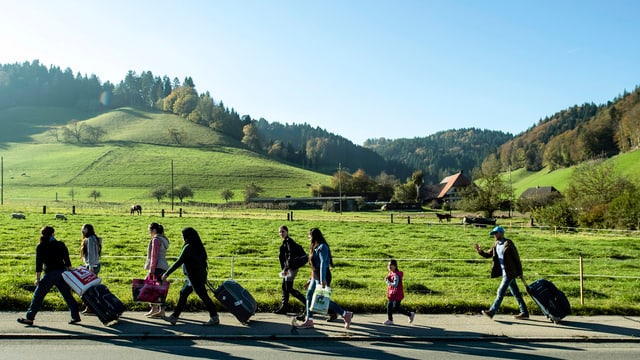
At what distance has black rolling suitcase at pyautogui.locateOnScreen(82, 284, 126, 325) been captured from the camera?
991 centimetres

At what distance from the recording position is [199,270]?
33.8 ft

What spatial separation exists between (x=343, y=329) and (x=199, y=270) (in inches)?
124

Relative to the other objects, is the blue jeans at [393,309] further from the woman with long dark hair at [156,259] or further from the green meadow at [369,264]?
the woman with long dark hair at [156,259]

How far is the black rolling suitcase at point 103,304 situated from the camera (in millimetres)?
9906

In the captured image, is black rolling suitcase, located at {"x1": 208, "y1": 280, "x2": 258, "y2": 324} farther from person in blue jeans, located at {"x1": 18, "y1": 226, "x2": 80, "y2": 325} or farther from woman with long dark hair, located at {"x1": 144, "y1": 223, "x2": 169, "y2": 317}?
person in blue jeans, located at {"x1": 18, "y1": 226, "x2": 80, "y2": 325}

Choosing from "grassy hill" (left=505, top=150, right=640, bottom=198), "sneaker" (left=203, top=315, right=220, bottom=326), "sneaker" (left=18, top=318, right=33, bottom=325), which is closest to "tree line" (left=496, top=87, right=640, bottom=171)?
"grassy hill" (left=505, top=150, right=640, bottom=198)

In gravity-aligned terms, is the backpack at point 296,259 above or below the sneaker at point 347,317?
above

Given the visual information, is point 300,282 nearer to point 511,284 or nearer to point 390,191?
point 511,284

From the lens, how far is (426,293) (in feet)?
48.2

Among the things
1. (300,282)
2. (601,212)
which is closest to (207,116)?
(601,212)

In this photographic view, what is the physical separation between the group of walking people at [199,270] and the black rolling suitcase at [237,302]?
31 centimetres

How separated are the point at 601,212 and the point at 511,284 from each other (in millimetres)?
41601

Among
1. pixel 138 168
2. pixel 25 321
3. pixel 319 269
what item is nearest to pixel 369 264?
pixel 319 269

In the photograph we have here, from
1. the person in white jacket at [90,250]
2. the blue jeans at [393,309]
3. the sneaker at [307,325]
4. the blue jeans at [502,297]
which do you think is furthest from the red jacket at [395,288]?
the person in white jacket at [90,250]
